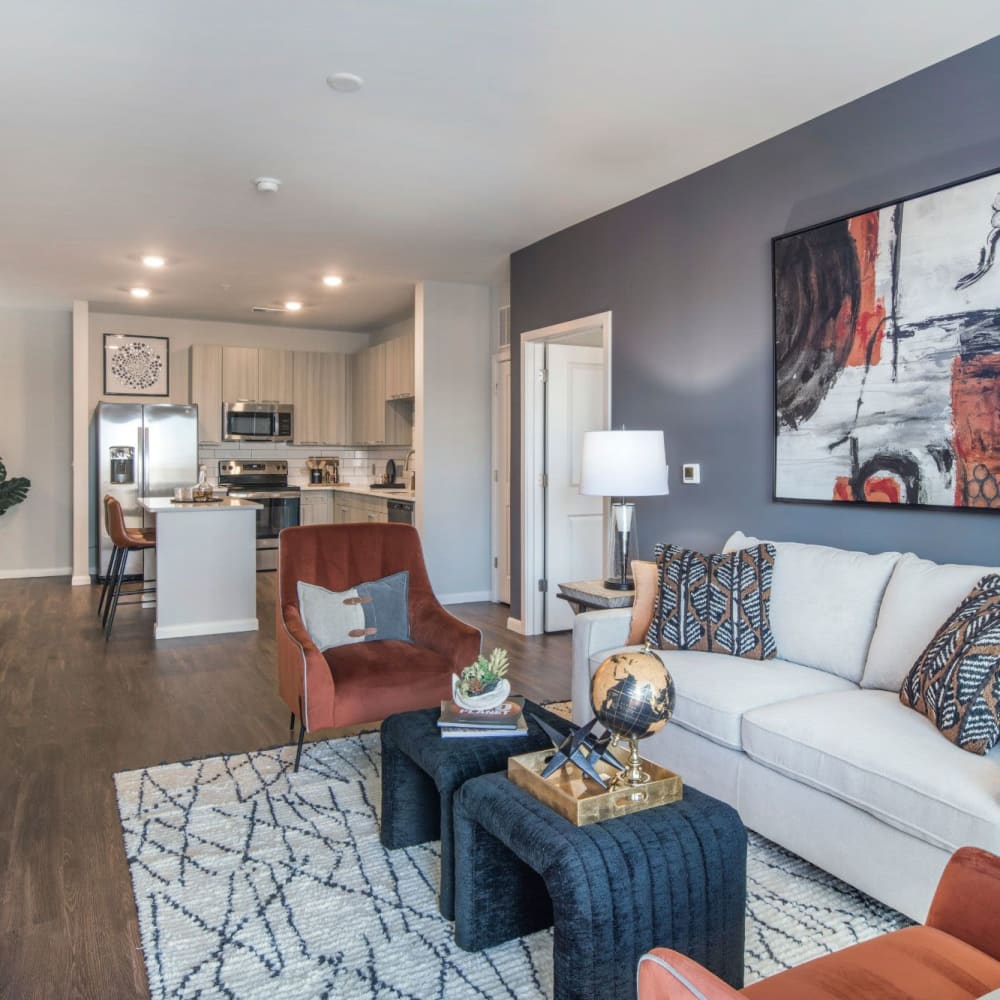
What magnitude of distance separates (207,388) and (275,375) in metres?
0.69

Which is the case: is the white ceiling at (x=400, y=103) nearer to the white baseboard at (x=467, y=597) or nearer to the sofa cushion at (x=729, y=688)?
the sofa cushion at (x=729, y=688)

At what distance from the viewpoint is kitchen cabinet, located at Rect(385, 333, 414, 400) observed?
290 inches

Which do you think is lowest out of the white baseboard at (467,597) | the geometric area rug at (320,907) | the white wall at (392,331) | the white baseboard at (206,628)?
the geometric area rug at (320,907)

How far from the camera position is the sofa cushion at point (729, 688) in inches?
99.4

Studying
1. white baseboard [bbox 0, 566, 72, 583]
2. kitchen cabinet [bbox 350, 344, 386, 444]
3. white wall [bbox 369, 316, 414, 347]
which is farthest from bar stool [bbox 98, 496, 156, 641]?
white wall [bbox 369, 316, 414, 347]

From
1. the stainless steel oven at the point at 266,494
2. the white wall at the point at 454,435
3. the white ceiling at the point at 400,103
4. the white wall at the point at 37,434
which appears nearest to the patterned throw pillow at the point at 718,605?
the white ceiling at the point at 400,103

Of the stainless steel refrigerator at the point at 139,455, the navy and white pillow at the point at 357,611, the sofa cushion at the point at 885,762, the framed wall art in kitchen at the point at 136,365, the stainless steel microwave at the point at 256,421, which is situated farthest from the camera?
the stainless steel microwave at the point at 256,421

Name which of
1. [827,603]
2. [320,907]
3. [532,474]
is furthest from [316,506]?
[320,907]

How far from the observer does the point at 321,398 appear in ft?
28.8

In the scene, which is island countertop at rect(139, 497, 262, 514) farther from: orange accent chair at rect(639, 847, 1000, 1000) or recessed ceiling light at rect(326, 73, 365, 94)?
orange accent chair at rect(639, 847, 1000, 1000)

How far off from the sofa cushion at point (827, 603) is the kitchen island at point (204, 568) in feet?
12.1

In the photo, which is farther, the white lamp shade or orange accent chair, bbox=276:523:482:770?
the white lamp shade

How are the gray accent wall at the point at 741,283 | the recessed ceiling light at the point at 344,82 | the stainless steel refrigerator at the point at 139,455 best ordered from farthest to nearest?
the stainless steel refrigerator at the point at 139,455, the recessed ceiling light at the point at 344,82, the gray accent wall at the point at 741,283

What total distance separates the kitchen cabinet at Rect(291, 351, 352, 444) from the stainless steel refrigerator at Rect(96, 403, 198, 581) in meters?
1.15
